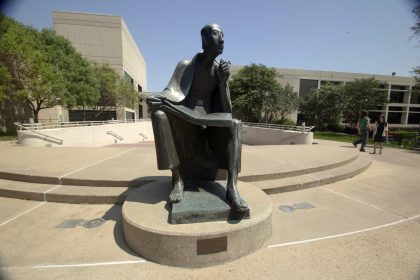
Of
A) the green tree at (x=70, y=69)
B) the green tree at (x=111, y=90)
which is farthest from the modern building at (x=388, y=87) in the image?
the green tree at (x=70, y=69)

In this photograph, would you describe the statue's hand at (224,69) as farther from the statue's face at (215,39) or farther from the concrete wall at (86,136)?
the concrete wall at (86,136)

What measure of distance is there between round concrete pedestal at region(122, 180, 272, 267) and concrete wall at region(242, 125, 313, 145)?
12.4m

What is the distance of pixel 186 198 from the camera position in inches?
114

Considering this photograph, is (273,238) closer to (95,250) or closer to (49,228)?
(95,250)

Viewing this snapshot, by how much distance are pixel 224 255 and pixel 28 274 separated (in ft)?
6.64

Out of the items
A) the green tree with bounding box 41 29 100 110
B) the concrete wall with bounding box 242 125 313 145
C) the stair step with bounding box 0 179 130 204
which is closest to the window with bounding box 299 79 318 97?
the concrete wall with bounding box 242 125 313 145

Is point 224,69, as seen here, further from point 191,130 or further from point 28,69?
point 28,69

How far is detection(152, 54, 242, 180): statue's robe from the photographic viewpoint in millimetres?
2836

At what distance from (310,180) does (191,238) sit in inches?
145

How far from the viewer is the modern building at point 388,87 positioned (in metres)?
41.9

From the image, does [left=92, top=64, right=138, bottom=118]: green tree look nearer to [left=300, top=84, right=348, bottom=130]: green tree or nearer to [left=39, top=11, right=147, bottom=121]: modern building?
[left=39, top=11, right=147, bottom=121]: modern building

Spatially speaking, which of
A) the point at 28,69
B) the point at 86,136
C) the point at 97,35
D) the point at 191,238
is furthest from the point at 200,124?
the point at 97,35

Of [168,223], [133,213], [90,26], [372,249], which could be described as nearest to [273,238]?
[372,249]

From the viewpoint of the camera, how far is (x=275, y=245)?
105 inches
